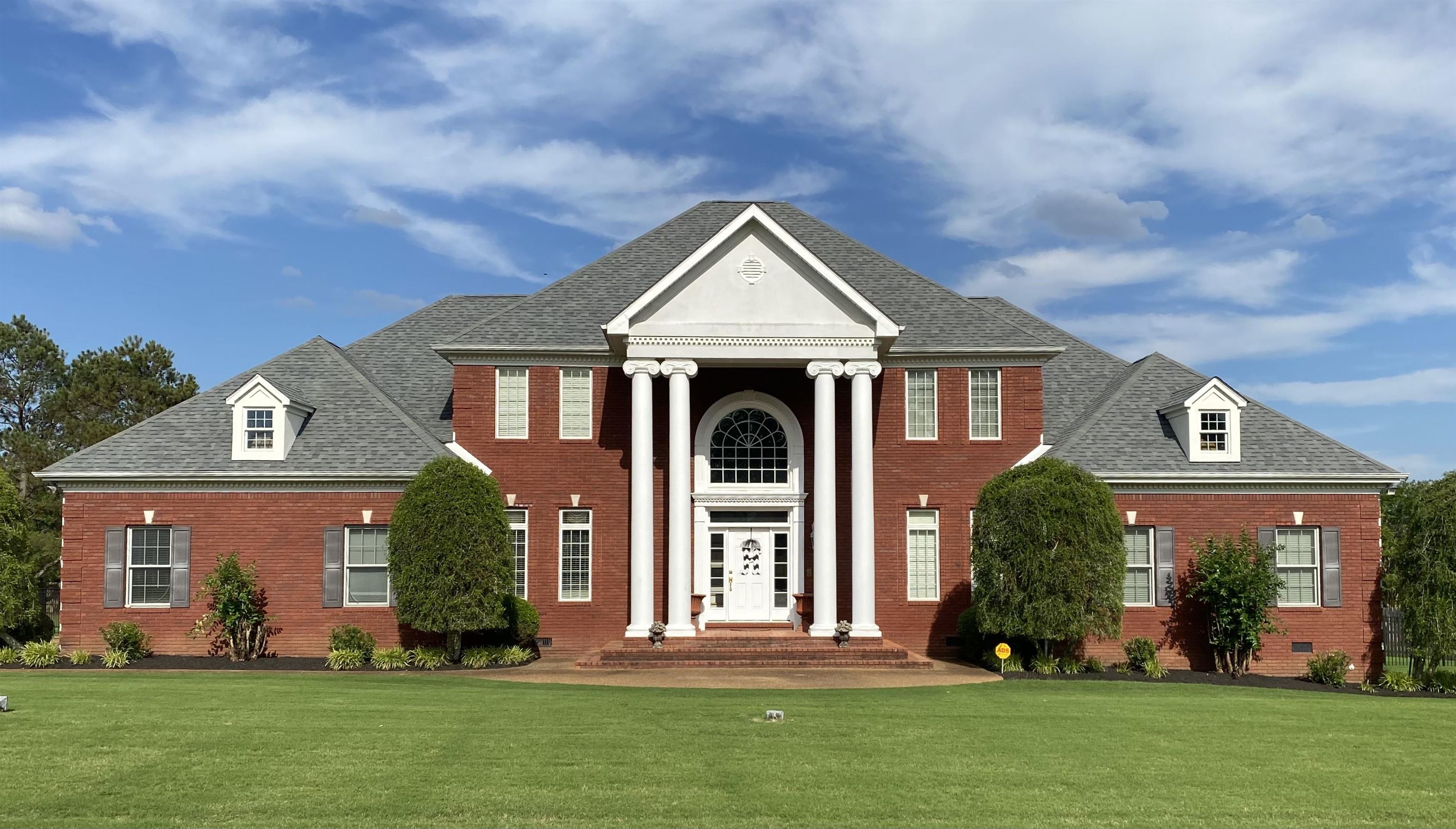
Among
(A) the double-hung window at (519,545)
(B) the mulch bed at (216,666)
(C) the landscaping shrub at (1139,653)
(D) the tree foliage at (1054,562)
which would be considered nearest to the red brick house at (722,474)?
(A) the double-hung window at (519,545)

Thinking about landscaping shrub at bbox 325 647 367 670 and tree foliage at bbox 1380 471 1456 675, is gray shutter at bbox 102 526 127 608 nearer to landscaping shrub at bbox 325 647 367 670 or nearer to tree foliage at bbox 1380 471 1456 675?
landscaping shrub at bbox 325 647 367 670

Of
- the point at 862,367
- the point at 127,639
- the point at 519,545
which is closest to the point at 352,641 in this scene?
the point at 519,545

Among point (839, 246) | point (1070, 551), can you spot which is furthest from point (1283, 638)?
point (839, 246)

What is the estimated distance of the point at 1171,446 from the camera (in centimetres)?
2620

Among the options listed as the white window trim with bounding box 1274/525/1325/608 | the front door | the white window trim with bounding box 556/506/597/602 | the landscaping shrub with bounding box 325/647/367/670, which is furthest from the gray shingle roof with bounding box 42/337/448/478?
the white window trim with bounding box 1274/525/1325/608

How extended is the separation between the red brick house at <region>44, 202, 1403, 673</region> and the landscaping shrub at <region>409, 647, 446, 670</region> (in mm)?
1645

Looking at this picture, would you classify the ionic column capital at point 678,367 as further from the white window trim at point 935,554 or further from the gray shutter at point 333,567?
the gray shutter at point 333,567

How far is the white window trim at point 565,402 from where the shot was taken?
86.3 feet

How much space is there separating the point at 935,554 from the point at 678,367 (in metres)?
7.61

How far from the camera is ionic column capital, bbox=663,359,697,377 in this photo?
24250 mm

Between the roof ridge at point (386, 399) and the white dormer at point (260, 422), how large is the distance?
244cm

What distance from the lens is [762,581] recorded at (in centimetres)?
2622

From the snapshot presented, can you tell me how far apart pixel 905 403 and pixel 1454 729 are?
13168mm

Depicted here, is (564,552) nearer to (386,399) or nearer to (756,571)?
(756,571)
